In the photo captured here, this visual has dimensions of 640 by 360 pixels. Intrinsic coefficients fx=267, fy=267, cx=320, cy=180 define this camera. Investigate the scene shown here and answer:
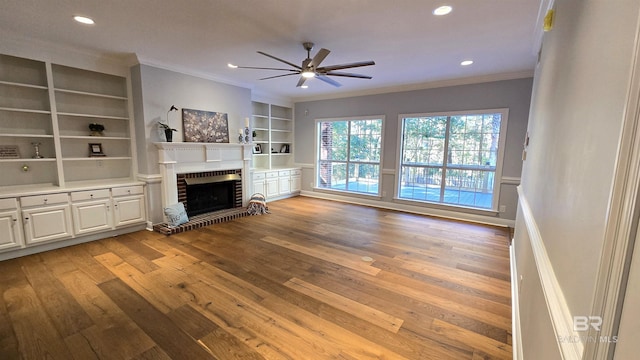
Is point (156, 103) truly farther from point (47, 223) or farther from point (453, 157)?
point (453, 157)

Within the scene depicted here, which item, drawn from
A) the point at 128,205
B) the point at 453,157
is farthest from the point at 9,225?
the point at 453,157

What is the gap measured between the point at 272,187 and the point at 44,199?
402cm

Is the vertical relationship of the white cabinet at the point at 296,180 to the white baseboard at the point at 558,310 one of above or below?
below

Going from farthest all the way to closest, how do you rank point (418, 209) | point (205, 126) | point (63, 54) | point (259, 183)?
point (259, 183) → point (418, 209) → point (205, 126) → point (63, 54)

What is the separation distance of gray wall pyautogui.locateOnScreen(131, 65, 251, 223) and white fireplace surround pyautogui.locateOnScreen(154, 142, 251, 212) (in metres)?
0.15

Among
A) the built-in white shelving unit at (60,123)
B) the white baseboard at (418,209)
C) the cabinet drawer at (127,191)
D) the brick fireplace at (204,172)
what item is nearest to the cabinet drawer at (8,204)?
the built-in white shelving unit at (60,123)

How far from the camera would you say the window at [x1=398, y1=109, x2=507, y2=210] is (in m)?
5.00

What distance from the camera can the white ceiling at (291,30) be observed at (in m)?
2.53

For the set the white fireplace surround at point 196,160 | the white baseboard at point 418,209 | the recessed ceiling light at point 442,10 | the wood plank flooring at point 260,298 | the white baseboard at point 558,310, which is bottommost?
the wood plank flooring at point 260,298

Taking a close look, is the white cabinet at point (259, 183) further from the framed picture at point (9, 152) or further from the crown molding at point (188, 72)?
the framed picture at point (9, 152)

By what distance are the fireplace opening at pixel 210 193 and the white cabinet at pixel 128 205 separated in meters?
0.73

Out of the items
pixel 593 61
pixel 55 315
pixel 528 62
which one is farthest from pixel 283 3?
pixel 528 62

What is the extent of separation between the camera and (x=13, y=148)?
11.7 ft

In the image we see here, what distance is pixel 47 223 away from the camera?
3504 millimetres
